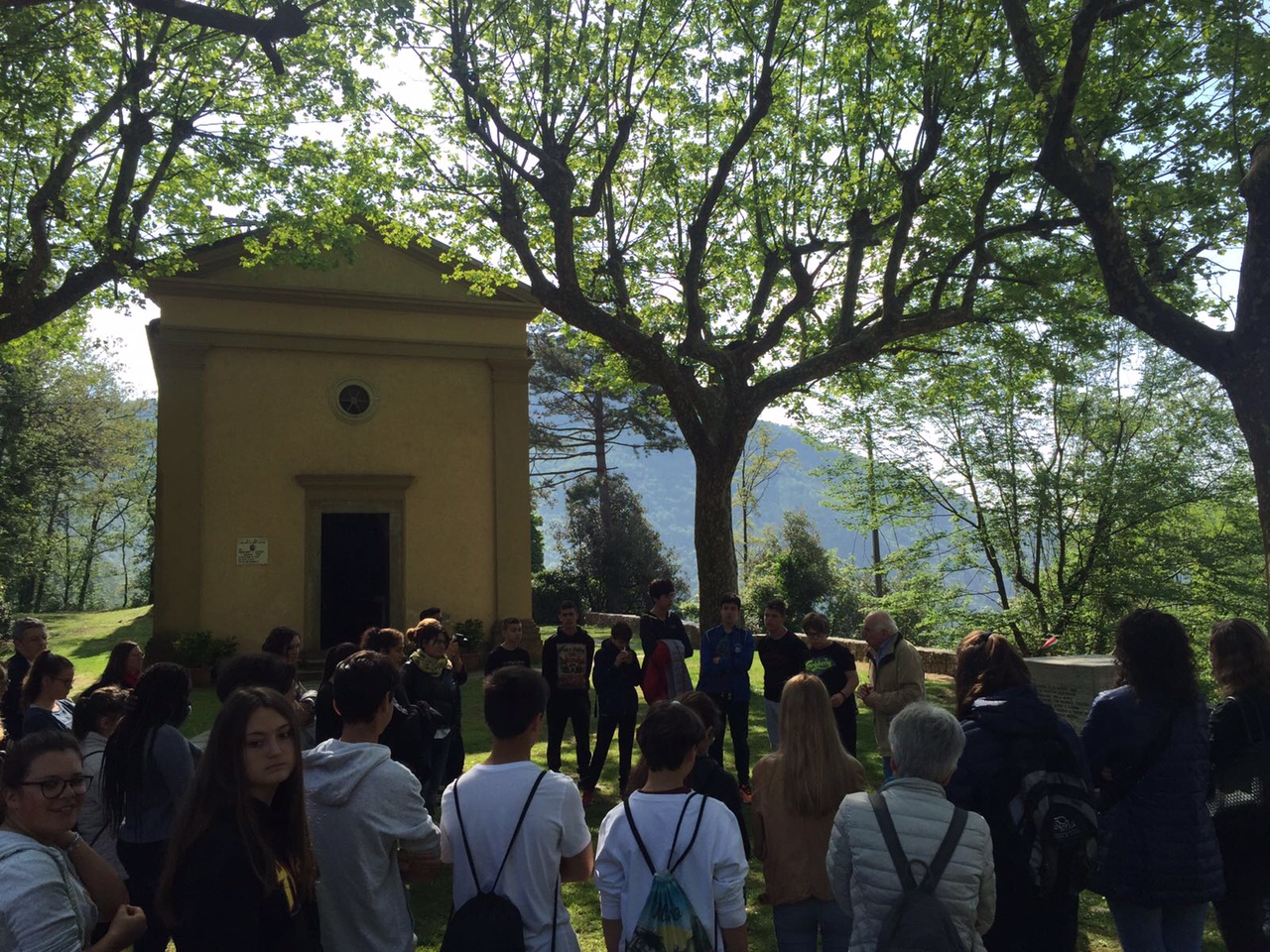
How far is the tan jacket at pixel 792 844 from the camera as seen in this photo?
3660 millimetres

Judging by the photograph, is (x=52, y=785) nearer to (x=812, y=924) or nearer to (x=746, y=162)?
(x=812, y=924)

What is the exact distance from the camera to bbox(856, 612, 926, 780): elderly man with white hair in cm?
656

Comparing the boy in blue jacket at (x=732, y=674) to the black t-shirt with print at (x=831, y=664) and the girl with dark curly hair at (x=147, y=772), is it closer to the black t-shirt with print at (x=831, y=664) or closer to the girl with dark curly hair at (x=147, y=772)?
the black t-shirt with print at (x=831, y=664)

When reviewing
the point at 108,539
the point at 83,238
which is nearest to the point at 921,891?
the point at 83,238

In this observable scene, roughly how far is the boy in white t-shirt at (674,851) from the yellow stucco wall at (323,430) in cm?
1482

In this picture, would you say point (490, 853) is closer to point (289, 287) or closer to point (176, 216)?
point (176, 216)

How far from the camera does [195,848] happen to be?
7.93 ft

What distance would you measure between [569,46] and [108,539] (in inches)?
1962

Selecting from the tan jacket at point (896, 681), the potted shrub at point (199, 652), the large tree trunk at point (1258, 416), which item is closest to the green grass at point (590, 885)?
the potted shrub at point (199, 652)

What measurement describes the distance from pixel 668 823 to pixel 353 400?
1575 cm

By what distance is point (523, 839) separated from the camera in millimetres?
3051

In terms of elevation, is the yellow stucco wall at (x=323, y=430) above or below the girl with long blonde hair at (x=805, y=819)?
above

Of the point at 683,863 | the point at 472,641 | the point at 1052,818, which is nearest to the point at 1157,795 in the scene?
the point at 1052,818

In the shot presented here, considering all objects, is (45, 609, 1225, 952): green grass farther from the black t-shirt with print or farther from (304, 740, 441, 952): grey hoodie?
(304, 740, 441, 952): grey hoodie
